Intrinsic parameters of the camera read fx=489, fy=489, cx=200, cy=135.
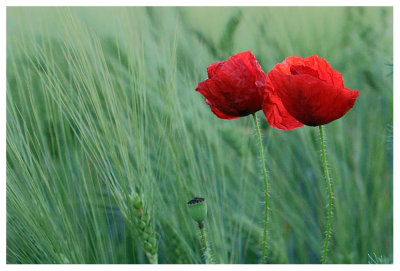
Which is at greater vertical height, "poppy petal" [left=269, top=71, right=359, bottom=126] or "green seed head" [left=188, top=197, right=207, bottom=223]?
"poppy petal" [left=269, top=71, right=359, bottom=126]

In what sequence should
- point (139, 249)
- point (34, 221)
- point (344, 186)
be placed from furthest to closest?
point (344, 186)
point (139, 249)
point (34, 221)

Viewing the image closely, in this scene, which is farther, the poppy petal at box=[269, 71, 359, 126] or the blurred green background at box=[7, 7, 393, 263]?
the blurred green background at box=[7, 7, 393, 263]

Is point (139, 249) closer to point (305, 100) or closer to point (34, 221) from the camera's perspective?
point (34, 221)

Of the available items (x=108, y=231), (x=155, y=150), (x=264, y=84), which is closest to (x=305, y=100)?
(x=264, y=84)

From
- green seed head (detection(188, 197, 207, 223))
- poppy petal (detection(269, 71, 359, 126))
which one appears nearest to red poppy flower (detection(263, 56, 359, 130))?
poppy petal (detection(269, 71, 359, 126))

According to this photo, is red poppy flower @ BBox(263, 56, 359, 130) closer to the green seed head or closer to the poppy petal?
the poppy petal
